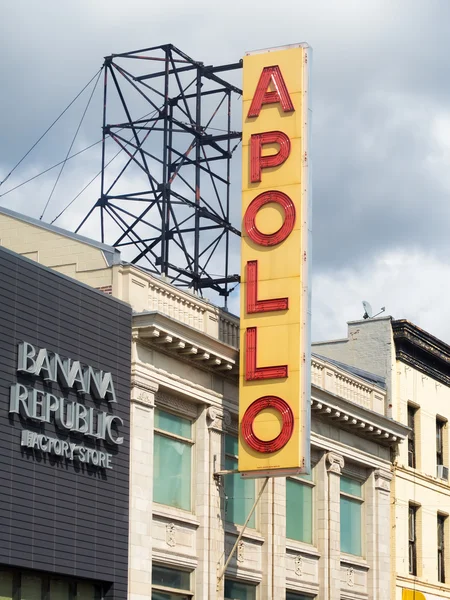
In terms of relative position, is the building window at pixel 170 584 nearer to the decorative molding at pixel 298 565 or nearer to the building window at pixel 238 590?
the building window at pixel 238 590

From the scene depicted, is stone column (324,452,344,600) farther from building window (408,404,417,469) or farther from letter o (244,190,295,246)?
letter o (244,190,295,246)

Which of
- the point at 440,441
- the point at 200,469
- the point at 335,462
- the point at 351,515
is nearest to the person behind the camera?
the point at 200,469

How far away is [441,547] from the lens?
47375 mm

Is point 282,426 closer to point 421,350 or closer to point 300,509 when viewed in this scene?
point 300,509

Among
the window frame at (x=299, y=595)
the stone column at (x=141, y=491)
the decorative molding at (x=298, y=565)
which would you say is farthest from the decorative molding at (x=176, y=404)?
the window frame at (x=299, y=595)

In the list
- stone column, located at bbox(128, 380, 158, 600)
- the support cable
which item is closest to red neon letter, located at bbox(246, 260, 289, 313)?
stone column, located at bbox(128, 380, 158, 600)

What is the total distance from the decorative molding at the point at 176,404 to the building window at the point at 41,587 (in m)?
5.25

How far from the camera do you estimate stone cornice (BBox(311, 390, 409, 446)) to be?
131 ft

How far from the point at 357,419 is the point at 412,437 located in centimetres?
545

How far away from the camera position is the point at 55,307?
29.2 m

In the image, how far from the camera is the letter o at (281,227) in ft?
113

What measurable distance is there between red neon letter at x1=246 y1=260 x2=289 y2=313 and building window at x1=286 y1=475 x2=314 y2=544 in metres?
6.79

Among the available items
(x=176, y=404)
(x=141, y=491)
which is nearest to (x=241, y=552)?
(x=176, y=404)

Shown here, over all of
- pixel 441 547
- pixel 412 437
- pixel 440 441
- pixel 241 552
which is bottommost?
pixel 241 552
